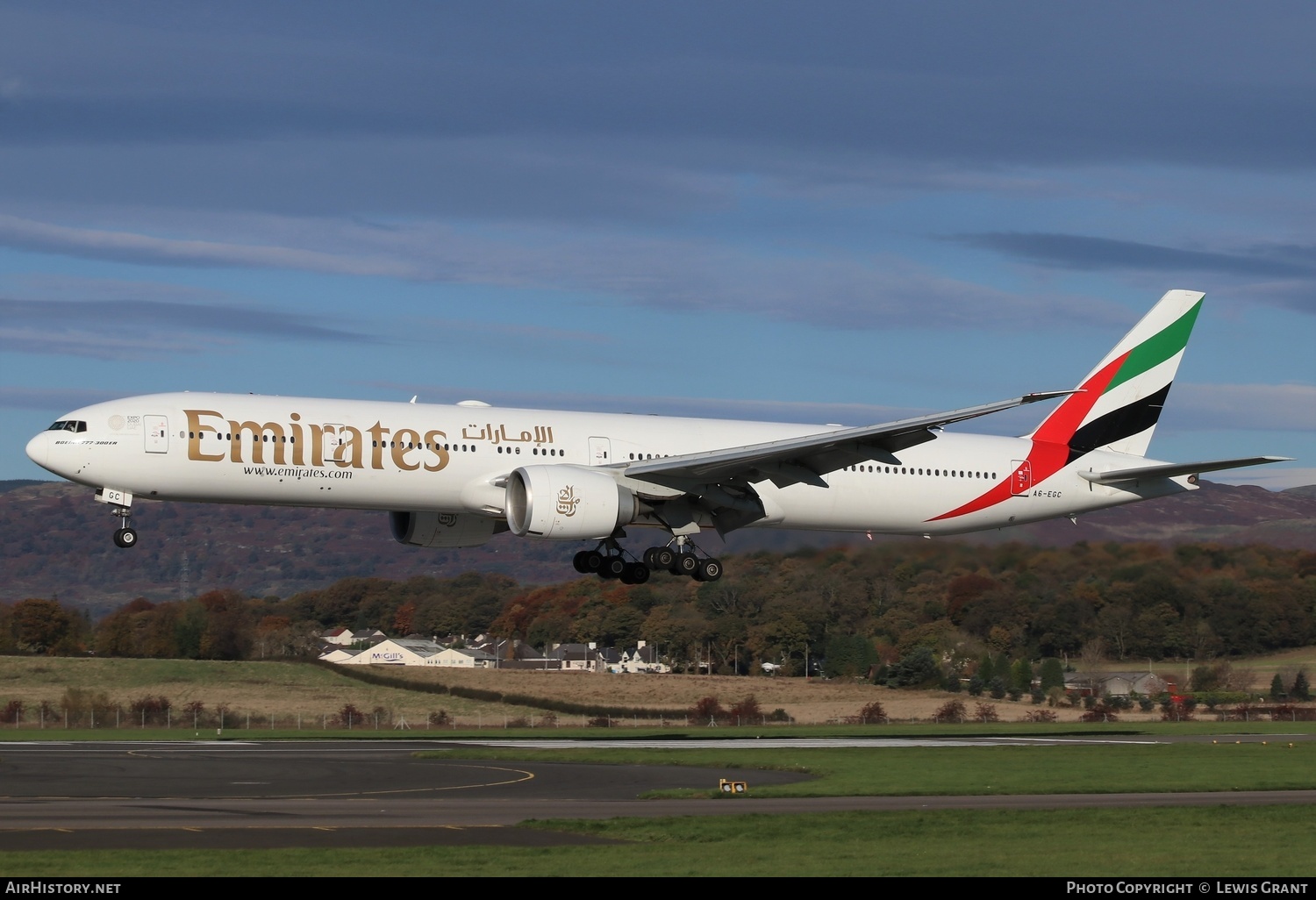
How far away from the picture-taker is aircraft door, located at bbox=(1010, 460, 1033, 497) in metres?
48.8

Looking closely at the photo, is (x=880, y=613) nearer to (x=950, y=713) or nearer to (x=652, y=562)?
(x=950, y=713)

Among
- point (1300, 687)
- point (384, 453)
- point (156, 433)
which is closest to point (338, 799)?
point (384, 453)

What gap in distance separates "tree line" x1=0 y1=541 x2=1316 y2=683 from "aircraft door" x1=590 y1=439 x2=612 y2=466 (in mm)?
8645

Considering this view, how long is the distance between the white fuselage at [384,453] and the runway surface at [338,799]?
713cm

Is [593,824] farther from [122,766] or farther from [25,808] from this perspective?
[122,766]

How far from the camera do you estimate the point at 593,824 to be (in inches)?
1076

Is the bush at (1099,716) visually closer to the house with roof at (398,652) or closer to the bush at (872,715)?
the bush at (872,715)

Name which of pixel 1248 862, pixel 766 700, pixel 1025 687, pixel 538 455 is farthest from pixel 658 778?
pixel 1025 687

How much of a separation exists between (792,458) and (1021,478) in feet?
32.9


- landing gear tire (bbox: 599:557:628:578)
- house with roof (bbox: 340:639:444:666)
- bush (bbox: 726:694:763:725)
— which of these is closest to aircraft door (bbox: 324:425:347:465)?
landing gear tire (bbox: 599:557:628:578)

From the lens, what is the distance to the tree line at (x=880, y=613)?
193 feet

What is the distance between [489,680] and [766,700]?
611 inches

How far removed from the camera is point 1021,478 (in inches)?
1927

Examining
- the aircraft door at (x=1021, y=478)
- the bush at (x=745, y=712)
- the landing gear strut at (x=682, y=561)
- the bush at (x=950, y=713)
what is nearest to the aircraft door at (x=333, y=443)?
the landing gear strut at (x=682, y=561)
